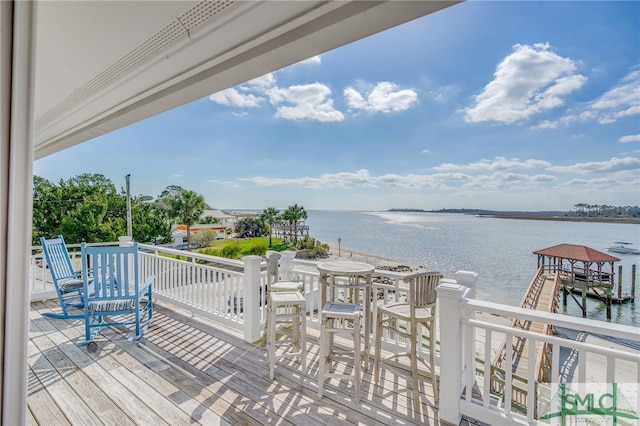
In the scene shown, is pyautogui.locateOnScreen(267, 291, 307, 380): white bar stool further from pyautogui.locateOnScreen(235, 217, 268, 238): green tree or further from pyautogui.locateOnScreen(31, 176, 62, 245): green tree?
pyautogui.locateOnScreen(235, 217, 268, 238): green tree

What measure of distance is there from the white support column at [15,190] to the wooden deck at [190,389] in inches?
64.2

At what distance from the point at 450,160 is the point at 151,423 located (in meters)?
32.6

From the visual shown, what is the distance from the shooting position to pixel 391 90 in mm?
14688

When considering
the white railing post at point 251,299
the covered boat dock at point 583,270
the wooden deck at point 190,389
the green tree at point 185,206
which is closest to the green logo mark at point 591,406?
the wooden deck at point 190,389

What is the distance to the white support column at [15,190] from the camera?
787mm

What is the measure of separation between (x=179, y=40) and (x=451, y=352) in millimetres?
2688

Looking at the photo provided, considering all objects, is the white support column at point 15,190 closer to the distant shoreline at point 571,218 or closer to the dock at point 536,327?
the dock at point 536,327

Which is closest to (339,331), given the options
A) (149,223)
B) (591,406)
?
(591,406)

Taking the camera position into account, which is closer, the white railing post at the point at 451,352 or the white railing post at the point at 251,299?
the white railing post at the point at 451,352

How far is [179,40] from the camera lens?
1.43 m

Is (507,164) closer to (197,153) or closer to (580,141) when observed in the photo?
(580,141)

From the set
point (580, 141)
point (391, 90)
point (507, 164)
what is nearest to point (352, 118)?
point (391, 90)

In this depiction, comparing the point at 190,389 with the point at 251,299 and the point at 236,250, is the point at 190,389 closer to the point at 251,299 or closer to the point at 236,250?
the point at 251,299

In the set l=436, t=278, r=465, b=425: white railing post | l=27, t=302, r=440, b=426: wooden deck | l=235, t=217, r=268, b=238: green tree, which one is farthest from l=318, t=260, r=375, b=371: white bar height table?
l=235, t=217, r=268, b=238: green tree
